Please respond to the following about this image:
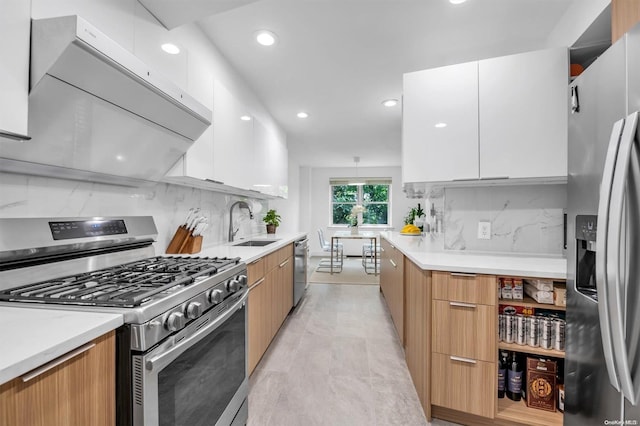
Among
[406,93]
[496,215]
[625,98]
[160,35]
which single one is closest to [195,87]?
[160,35]

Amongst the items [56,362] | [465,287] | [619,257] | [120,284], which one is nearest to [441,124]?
[465,287]

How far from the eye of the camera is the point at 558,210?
6.35 ft

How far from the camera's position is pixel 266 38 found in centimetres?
211

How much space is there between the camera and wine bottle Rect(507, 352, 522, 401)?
152 centimetres

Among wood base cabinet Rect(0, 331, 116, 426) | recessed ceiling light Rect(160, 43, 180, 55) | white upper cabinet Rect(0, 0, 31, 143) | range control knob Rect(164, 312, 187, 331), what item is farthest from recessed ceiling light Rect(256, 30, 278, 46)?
wood base cabinet Rect(0, 331, 116, 426)

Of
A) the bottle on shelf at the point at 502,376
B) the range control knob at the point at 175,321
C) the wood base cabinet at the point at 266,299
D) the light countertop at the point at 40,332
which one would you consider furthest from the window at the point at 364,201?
the light countertop at the point at 40,332

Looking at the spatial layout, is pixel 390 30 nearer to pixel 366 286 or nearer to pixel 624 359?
pixel 624 359

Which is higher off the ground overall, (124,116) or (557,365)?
(124,116)

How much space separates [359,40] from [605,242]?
6.62 ft

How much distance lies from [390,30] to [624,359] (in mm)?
2176

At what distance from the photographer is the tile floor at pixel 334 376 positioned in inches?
63.3

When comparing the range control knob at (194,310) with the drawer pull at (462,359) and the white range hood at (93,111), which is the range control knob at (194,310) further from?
the drawer pull at (462,359)

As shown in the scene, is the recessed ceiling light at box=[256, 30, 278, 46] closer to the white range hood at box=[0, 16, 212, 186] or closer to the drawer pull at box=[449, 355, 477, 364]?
the white range hood at box=[0, 16, 212, 186]

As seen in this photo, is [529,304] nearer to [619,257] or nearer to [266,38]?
[619,257]
